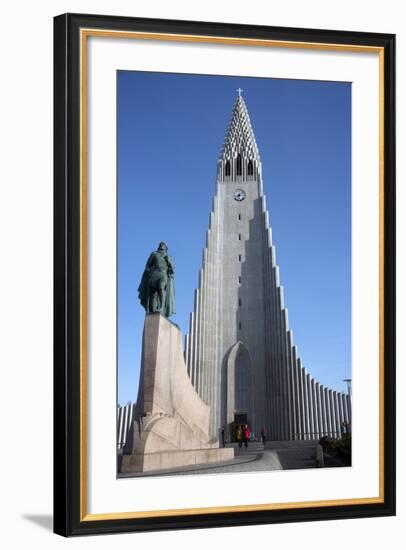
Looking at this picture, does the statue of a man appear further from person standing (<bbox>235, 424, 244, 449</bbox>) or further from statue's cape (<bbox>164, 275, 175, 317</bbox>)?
person standing (<bbox>235, 424, 244, 449</bbox>)

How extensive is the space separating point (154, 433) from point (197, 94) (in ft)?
15.2

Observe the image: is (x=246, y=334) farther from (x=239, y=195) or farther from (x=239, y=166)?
(x=239, y=166)

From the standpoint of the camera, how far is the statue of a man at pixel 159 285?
16297 mm

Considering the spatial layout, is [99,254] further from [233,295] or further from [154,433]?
[233,295]

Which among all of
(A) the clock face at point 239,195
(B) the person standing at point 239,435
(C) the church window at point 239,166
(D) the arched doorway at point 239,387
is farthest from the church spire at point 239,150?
(B) the person standing at point 239,435

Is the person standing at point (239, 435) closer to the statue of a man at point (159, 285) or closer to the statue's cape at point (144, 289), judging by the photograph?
the statue of a man at point (159, 285)

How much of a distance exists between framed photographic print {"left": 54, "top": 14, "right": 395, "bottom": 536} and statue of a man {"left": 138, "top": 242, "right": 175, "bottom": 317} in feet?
0.09

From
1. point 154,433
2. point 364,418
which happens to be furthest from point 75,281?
point 364,418

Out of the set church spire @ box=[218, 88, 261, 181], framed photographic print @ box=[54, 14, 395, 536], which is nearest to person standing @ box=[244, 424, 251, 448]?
framed photographic print @ box=[54, 14, 395, 536]

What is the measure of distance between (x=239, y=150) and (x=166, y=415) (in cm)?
463

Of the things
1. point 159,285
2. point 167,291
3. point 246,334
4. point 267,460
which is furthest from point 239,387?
point 267,460

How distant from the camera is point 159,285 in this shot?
16.5 m

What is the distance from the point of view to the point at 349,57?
50.2 feet

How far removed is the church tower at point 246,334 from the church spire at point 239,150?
0.02 m
